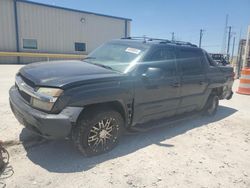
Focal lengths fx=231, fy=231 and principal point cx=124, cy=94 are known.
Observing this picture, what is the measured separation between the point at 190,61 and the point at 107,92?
A: 2.55 metres

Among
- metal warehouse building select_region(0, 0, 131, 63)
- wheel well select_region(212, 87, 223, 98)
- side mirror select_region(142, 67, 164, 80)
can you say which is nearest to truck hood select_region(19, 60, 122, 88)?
side mirror select_region(142, 67, 164, 80)

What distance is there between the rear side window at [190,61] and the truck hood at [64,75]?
5.87ft

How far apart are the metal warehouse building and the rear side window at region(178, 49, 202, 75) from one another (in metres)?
17.6

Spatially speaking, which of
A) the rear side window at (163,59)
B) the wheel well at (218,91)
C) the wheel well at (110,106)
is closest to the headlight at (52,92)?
the wheel well at (110,106)

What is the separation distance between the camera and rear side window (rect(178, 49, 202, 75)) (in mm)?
4849

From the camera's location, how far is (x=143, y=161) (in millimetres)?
3525

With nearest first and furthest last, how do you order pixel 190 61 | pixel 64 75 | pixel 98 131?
1. pixel 64 75
2. pixel 98 131
3. pixel 190 61

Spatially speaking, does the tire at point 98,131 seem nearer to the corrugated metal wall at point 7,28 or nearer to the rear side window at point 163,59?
the rear side window at point 163,59

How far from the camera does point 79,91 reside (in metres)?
3.09

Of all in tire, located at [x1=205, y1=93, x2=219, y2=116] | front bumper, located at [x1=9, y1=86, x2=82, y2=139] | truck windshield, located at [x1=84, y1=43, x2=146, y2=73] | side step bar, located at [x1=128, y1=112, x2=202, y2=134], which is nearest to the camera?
front bumper, located at [x1=9, y1=86, x2=82, y2=139]

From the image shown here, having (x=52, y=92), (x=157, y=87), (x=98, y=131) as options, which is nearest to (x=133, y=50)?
(x=157, y=87)

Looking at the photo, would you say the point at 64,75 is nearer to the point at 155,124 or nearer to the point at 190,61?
the point at 155,124

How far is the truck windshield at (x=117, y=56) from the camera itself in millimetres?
3959

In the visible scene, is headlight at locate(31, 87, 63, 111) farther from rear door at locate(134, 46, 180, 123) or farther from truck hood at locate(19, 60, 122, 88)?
rear door at locate(134, 46, 180, 123)
